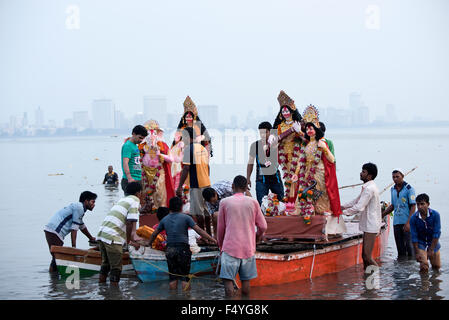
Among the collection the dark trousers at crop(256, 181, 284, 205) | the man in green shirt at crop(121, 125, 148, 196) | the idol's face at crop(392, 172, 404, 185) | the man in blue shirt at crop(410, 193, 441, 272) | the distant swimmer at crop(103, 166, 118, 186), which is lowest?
the distant swimmer at crop(103, 166, 118, 186)

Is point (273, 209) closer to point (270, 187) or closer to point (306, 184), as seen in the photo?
point (306, 184)

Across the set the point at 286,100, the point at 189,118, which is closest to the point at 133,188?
the point at 189,118

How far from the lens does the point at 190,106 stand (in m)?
13.6

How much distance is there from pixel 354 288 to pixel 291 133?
307 cm

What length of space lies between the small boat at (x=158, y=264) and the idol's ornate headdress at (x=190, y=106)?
12.4 feet

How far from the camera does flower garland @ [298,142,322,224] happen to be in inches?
435

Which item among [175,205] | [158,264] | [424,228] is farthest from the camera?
[424,228]

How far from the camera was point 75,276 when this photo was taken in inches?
455

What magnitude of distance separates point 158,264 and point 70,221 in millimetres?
2182

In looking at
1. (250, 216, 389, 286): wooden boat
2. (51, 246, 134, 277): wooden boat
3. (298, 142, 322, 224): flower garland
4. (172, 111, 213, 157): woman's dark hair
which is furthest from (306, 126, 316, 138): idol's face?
(51, 246, 134, 277): wooden boat

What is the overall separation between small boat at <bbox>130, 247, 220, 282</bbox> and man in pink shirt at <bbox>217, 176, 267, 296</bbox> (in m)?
1.96

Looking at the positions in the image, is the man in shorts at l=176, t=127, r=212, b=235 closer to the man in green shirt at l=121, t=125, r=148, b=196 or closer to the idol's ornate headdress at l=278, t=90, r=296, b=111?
the man in green shirt at l=121, t=125, r=148, b=196

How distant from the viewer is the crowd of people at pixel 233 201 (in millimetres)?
8812

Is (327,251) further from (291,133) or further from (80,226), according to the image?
(80,226)
